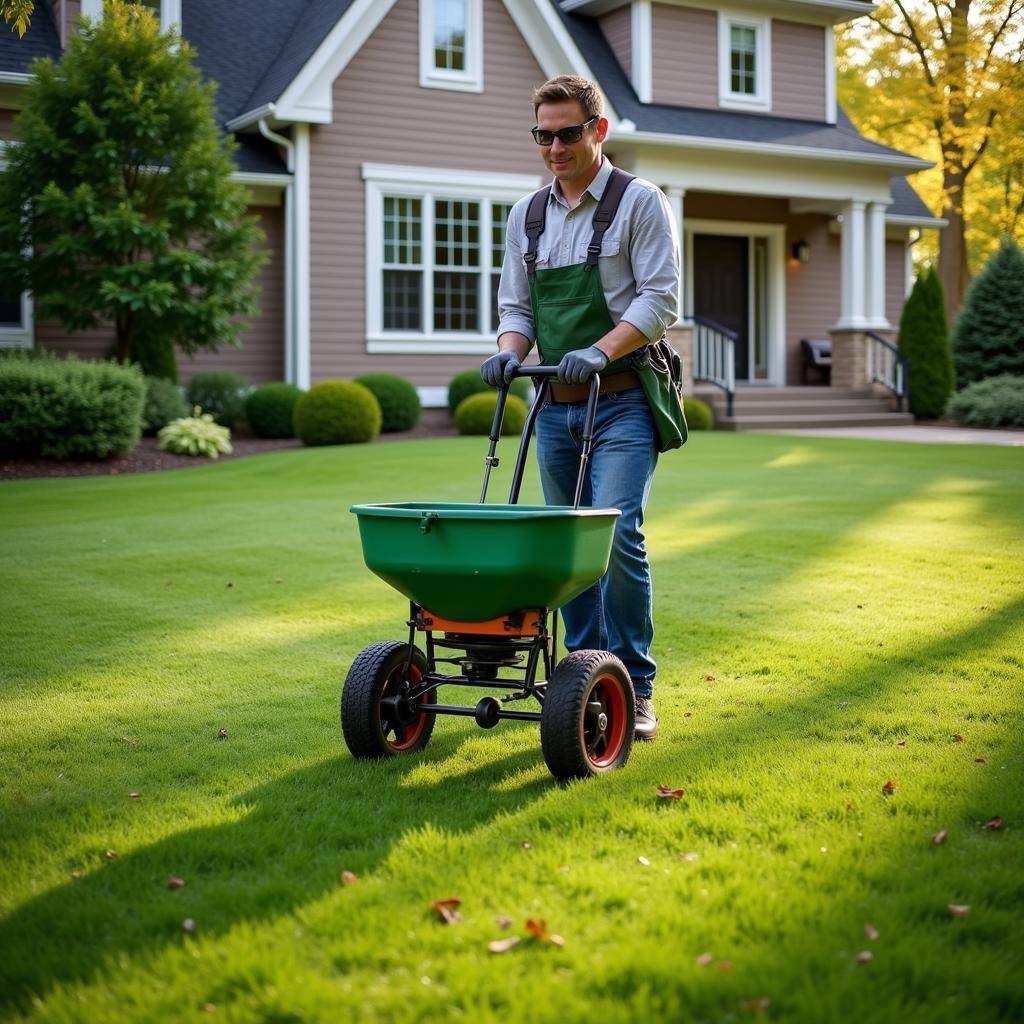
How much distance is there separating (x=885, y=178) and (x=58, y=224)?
13.1 metres

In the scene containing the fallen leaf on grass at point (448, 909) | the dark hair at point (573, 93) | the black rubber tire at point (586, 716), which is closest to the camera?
the fallen leaf on grass at point (448, 909)

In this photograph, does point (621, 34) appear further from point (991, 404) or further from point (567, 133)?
point (567, 133)

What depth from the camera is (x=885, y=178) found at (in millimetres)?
21453

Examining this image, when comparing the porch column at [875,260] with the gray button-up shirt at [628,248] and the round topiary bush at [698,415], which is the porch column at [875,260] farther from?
the gray button-up shirt at [628,248]

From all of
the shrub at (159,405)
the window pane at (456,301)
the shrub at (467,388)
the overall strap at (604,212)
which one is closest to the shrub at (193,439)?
the shrub at (159,405)

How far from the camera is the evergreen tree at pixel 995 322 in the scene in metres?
21.0

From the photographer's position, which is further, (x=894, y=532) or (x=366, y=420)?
(x=366, y=420)

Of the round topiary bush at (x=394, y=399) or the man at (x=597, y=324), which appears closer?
the man at (x=597, y=324)

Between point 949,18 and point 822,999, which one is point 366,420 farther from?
point 949,18

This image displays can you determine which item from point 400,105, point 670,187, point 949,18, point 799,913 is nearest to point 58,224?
point 400,105

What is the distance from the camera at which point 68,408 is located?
13508 millimetres

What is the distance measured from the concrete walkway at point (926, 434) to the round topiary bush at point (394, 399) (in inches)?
190

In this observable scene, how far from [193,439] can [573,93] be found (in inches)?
445

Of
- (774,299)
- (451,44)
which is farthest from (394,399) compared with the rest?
(774,299)
